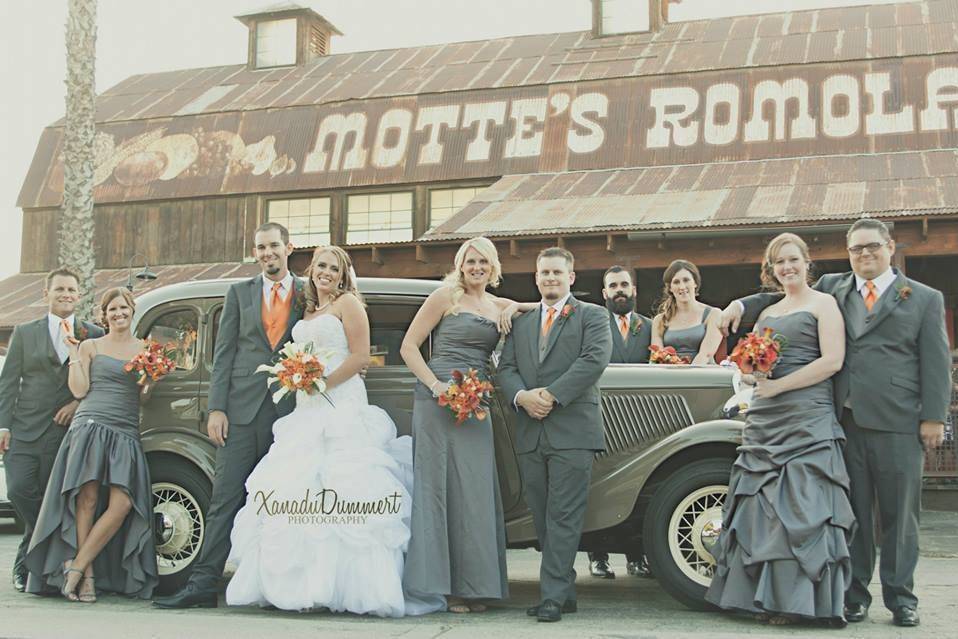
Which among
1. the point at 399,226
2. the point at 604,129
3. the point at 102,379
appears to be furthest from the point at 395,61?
the point at 102,379

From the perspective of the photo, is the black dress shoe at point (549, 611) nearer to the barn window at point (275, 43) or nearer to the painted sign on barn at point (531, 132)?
the painted sign on barn at point (531, 132)

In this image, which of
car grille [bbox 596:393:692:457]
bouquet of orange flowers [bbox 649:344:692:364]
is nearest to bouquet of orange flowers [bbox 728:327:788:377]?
car grille [bbox 596:393:692:457]

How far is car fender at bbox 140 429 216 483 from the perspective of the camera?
7098mm

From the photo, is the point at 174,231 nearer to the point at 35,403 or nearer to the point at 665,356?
the point at 35,403

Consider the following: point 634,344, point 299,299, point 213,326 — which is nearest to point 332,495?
point 299,299

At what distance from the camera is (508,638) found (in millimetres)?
5410

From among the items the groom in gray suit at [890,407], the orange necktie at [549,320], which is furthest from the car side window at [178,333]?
the groom in gray suit at [890,407]

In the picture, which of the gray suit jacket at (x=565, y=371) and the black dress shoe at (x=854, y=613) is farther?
the gray suit jacket at (x=565, y=371)

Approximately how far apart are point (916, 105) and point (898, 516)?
582 inches

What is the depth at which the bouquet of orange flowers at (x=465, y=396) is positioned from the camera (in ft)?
20.1

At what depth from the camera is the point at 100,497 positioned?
281 inches

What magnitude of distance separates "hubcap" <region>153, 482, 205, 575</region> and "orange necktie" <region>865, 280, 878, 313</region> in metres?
4.33

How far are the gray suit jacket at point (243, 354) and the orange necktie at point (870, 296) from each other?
3.34 meters

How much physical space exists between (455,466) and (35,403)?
3083 millimetres
